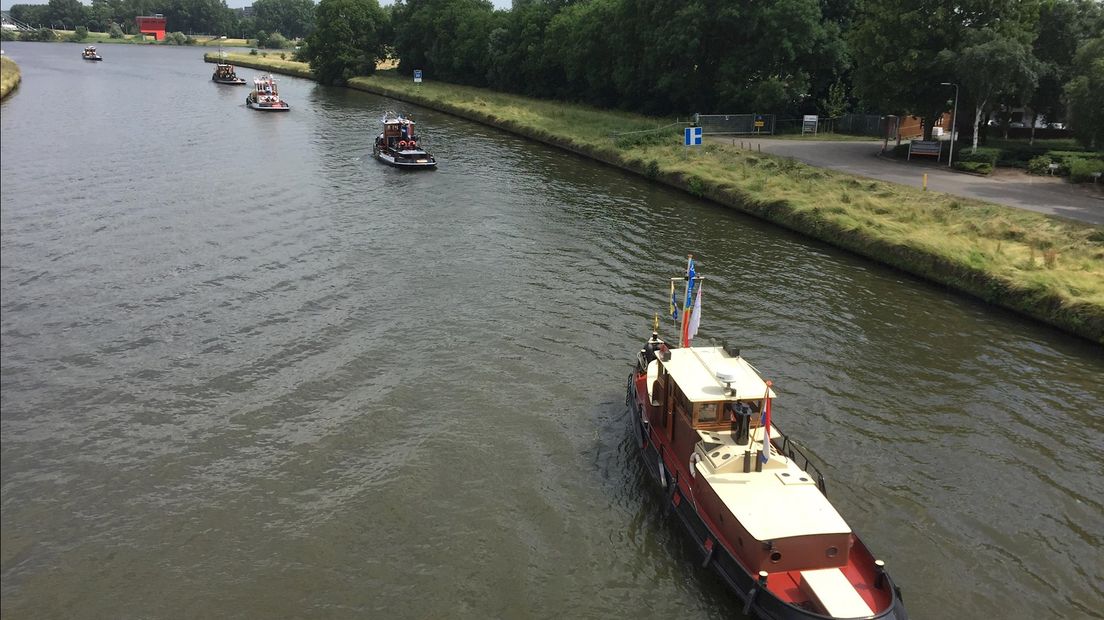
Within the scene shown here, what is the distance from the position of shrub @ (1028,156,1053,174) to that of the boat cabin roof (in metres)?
44.2

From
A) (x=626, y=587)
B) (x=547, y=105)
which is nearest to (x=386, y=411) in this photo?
(x=626, y=587)

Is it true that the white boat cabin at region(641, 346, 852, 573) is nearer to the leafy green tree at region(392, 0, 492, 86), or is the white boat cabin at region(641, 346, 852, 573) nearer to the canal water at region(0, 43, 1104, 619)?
the canal water at region(0, 43, 1104, 619)

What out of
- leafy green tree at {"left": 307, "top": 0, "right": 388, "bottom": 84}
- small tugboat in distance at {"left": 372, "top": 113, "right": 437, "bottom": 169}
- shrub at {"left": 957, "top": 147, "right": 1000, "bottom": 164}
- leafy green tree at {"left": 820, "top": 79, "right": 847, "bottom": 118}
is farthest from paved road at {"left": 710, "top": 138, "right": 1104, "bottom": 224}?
leafy green tree at {"left": 307, "top": 0, "right": 388, "bottom": 84}

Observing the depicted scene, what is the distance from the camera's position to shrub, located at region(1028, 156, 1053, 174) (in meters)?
52.4

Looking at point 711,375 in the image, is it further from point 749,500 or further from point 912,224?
point 912,224

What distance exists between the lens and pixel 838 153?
202ft

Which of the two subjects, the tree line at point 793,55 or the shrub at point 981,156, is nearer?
the tree line at point 793,55

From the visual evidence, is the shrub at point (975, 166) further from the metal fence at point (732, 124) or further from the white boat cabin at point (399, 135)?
the white boat cabin at point (399, 135)

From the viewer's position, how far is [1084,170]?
164 feet

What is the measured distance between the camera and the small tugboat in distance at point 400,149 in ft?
192

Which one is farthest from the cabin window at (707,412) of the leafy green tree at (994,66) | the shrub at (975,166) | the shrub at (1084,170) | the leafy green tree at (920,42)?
the leafy green tree at (920,42)

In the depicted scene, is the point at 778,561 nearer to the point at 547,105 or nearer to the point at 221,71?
the point at 547,105

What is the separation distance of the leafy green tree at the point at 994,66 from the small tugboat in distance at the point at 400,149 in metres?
37.5

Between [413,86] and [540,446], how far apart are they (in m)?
103
